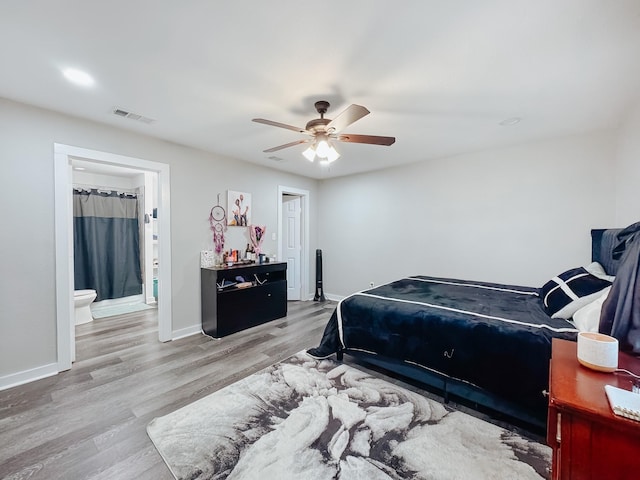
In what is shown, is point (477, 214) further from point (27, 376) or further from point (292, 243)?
point (27, 376)

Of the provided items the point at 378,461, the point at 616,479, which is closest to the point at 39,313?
the point at 378,461

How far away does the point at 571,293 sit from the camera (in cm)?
214

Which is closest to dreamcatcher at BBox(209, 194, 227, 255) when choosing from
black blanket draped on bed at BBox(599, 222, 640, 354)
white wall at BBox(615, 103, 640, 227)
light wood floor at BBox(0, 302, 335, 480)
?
light wood floor at BBox(0, 302, 335, 480)

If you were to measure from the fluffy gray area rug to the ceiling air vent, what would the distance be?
2680 millimetres

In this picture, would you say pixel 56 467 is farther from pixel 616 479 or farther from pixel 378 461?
pixel 616 479

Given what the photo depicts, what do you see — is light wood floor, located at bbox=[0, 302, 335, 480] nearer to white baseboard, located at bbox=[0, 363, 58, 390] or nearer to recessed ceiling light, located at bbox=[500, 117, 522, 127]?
white baseboard, located at bbox=[0, 363, 58, 390]

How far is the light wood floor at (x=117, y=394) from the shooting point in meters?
1.65

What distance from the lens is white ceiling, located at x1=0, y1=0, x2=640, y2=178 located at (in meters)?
1.48

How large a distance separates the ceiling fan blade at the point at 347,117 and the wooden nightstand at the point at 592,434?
1.78 metres

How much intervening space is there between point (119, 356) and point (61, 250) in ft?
4.11

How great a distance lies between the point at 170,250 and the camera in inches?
139

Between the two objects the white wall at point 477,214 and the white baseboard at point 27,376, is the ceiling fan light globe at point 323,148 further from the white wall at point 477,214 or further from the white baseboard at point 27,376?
the white baseboard at point 27,376

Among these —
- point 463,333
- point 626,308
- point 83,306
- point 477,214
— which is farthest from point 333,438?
point 83,306

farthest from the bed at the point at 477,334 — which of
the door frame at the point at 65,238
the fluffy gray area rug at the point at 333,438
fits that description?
the door frame at the point at 65,238
